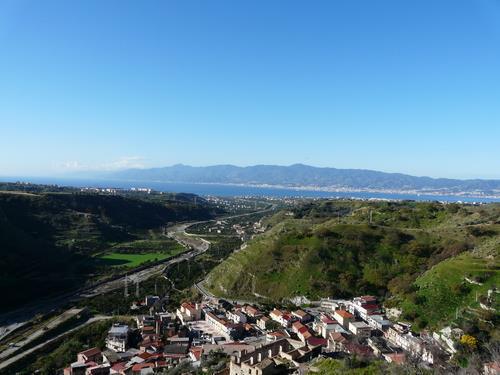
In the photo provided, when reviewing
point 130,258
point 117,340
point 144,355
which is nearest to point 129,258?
point 130,258

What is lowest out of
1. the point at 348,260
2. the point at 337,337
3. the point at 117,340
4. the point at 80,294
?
the point at 80,294

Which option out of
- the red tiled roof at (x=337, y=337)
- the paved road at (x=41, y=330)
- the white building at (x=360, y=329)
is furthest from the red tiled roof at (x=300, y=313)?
the paved road at (x=41, y=330)

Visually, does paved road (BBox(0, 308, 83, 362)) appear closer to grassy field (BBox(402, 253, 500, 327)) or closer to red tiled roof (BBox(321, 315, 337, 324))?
red tiled roof (BBox(321, 315, 337, 324))

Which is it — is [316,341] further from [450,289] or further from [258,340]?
[450,289]

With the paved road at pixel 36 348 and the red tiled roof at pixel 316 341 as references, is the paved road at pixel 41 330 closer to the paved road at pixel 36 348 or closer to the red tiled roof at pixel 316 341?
the paved road at pixel 36 348

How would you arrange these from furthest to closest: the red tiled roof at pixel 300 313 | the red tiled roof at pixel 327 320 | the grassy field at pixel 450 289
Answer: the red tiled roof at pixel 300 313 < the red tiled roof at pixel 327 320 < the grassy field at pixel 450 289

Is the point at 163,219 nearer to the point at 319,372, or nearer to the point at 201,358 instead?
the point at 201,358
